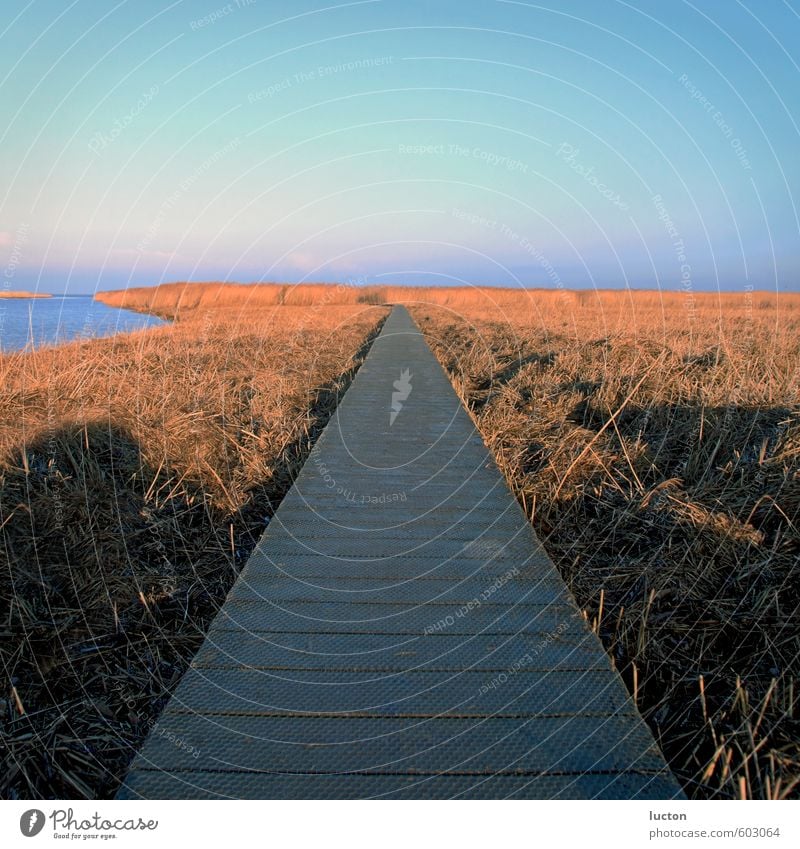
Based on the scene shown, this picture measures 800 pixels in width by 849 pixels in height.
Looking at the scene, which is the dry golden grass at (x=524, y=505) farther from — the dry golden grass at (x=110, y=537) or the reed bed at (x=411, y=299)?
the reed bed at (x=411, y=299)

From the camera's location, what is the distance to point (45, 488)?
3336mm

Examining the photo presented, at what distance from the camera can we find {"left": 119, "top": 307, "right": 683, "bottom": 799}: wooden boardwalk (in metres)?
1.59

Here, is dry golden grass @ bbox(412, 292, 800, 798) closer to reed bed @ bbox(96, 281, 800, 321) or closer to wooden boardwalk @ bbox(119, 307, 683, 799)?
wooden boardwalk @ bbox(119, 307, 683, 799)

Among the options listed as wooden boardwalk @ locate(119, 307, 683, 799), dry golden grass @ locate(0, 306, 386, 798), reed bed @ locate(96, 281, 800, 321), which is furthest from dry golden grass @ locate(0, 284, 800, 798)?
reed bed @ locate(96, 281, 800, 321)

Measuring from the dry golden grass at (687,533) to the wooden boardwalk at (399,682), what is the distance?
22 cm

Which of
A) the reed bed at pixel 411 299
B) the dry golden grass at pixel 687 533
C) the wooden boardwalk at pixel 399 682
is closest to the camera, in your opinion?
the wooden boardwalk at pixel 399 682

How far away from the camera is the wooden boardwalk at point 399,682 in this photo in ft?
5.23

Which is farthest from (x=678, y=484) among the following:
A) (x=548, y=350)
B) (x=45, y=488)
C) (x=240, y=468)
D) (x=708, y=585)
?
(x=548, y=350)

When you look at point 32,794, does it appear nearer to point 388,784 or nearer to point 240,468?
point 388,784

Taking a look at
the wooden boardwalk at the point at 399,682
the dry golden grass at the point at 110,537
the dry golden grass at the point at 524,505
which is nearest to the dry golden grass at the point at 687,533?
the dry golden grass at the point at 524,505

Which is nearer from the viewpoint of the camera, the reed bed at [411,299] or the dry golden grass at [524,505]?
the dry golden grass at [524,505]

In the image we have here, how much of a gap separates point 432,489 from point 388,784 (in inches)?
93.3

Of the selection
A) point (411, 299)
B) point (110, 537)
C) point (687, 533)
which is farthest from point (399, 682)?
point (411, 299)

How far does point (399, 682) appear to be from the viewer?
1953mm
